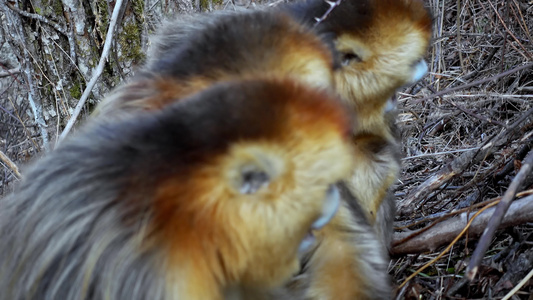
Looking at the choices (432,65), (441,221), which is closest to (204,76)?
(441,221)

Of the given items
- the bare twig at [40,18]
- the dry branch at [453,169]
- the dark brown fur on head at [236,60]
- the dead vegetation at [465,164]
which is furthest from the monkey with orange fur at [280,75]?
the bare twig at [40,18]

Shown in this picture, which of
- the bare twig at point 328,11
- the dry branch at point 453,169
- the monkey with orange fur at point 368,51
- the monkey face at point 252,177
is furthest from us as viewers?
the dry branch at point 453,169

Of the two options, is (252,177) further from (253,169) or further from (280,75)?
(280,75)

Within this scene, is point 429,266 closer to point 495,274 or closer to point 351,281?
point 495,274

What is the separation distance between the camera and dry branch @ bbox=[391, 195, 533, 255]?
6.59 feet

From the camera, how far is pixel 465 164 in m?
2.68

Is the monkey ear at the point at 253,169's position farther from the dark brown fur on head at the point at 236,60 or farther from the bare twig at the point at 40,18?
the bare twig at the point at 40,18

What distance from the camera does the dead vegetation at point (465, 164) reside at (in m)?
2.11

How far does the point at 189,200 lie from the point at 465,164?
1.87m

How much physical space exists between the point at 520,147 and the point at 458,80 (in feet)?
3.74

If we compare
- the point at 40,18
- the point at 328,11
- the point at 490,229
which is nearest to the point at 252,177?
the point at 490,229

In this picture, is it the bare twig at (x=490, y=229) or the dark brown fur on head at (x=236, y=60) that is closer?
the bare twig at (x=490, y=229)

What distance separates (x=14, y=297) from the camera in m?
1.24

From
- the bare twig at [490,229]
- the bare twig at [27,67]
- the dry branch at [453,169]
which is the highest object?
the bare twig at [27,67]
